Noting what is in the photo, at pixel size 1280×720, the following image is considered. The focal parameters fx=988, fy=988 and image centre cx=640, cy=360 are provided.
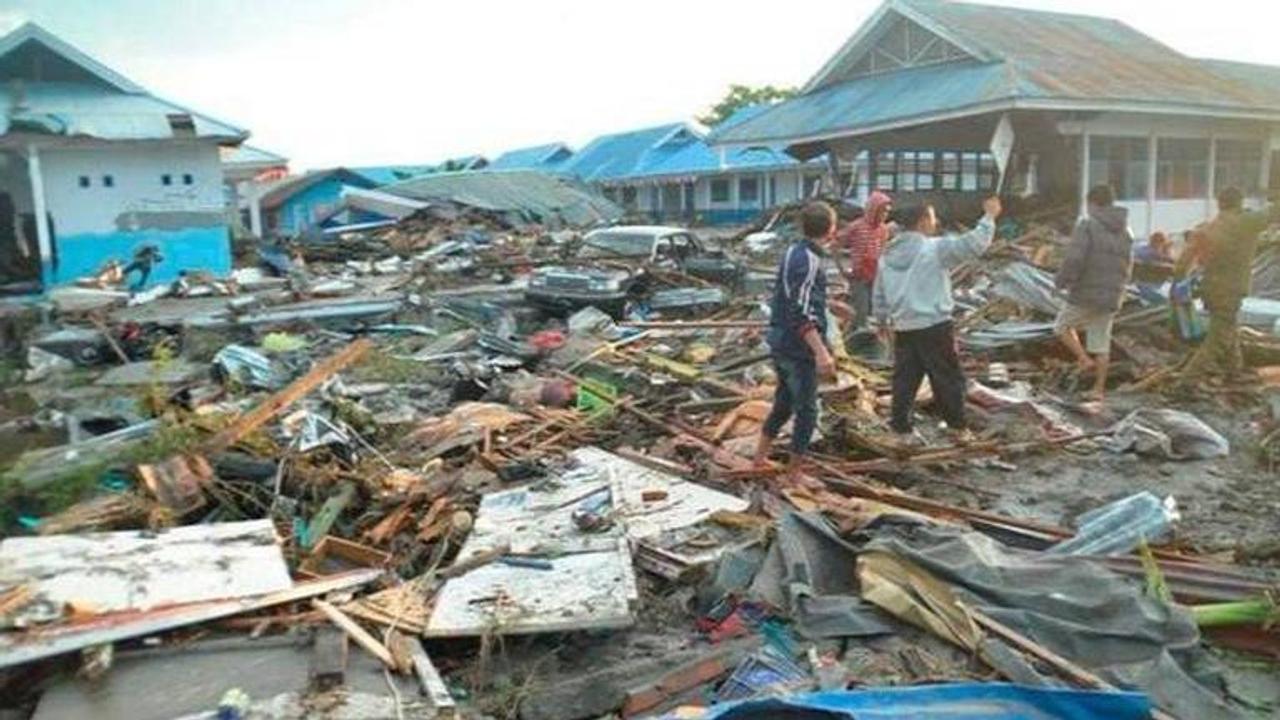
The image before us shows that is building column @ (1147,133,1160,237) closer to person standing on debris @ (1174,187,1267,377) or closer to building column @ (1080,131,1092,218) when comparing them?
building column @ (1080,131,1092,218)

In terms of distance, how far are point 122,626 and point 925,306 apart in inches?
207

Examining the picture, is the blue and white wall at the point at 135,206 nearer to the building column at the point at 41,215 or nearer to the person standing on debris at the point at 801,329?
the building column at the point at 41,215

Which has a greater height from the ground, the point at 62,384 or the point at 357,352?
the point at 357,352

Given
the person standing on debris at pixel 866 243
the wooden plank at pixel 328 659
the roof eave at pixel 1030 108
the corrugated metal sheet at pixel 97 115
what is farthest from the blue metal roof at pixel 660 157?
the wooden plank at pixel 328 659

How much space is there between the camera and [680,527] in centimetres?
560

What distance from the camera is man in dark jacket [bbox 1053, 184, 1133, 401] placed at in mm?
8297

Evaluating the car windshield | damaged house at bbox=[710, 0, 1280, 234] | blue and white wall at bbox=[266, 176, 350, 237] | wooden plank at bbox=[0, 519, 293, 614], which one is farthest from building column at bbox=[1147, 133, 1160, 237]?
blue and white wall at bbox=[266, 176, 350, 237]

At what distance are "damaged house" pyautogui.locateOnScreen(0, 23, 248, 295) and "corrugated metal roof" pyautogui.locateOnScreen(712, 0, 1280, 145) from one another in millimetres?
12068

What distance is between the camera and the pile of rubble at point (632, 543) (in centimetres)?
397

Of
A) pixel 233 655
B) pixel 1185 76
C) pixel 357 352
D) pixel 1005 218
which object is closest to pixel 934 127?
pixel 1005 218

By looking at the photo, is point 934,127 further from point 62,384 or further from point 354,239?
point 62,384

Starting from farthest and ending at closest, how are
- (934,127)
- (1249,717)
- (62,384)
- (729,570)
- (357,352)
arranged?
(934,127), (62,384), (357,352), (729,570), (1249,717)

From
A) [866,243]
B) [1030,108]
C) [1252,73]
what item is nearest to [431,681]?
[866,243]

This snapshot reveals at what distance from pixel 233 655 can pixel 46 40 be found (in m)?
20.4
